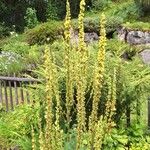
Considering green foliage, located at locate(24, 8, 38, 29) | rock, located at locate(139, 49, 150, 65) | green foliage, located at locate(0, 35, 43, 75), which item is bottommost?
rock, located at locate(139, 49, 150, 65)

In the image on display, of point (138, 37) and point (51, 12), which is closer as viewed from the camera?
point (138, 37)

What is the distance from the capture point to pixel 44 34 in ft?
64.4

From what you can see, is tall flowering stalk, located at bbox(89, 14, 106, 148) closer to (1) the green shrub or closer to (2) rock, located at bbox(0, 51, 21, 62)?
(2) rock, located at bbox(0, 51, 21, 62)

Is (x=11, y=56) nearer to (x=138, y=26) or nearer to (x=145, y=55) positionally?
(x=145, y=55)

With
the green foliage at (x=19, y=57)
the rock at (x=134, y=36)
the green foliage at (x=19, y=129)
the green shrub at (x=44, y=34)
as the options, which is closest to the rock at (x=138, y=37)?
the rock at (x=134, y=36)

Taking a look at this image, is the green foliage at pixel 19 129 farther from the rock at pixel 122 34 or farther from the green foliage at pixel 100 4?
the green foliage at pixel 100 4

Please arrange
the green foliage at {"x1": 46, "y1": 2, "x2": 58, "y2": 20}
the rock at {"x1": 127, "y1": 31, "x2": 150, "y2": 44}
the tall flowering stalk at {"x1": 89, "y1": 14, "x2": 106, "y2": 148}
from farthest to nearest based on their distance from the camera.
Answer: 1. the green foliage at {"x1": 46, "y1": 2, "x2": 58, "y2": 20}
2. the rock at {"x1": 127, "y1": 31, "x2": 150, "y2": 44}
3. the tall flowering stalk at {"x1": 89, "y1": 14, "x2": 106, "y2": 148}

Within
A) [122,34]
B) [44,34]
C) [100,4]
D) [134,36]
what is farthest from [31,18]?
[134,36]

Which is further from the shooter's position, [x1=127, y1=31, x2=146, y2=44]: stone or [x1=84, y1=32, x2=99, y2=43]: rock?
[x1=84, y1=32, x2=99, y2=43]: rock

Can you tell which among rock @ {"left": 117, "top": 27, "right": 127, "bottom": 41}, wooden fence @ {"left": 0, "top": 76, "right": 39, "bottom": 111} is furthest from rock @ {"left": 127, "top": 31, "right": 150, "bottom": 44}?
wooden fence @ {"left": 0, "top": 76, "right": 39, "bottom": 111}

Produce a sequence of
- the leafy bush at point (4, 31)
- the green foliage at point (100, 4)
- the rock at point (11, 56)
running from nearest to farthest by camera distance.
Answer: the rock at point (11, 56), the leafy bush at point (4, 31), the green foliage at point (100, 4)

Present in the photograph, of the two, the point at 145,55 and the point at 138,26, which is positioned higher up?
the point at 138,26

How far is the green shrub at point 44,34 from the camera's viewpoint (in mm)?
19516

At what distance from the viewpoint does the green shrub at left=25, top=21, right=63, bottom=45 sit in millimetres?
19516
